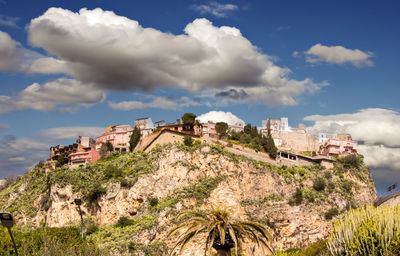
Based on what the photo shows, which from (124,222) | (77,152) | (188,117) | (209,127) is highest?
(188,117)

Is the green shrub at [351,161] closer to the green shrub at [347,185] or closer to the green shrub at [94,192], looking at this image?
the green shrub at [347,185]

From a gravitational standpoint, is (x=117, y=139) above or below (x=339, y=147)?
above

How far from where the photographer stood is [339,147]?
98.6 m

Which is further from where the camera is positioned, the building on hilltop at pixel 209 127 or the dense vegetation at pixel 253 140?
the building on hilltop at pixel 209 127

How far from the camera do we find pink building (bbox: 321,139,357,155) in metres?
97.7

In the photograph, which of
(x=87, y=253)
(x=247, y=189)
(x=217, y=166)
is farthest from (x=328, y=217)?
(x=87, y=253)

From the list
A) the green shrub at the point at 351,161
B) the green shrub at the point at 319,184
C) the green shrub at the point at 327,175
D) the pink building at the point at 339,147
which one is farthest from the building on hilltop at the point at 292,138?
the green shrub at the point at 319,184

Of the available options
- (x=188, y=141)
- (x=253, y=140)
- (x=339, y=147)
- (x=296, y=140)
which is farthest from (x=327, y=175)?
(x=188, y=141)

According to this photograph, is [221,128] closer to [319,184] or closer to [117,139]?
[117,139]

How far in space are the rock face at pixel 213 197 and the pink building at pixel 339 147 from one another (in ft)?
78.0

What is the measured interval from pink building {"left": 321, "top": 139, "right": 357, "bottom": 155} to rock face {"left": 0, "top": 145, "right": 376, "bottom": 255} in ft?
78.0

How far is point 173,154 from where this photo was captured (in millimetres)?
67500

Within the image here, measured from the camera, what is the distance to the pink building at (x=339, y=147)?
97.7 metres

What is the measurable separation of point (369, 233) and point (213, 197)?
43333 millimetres
